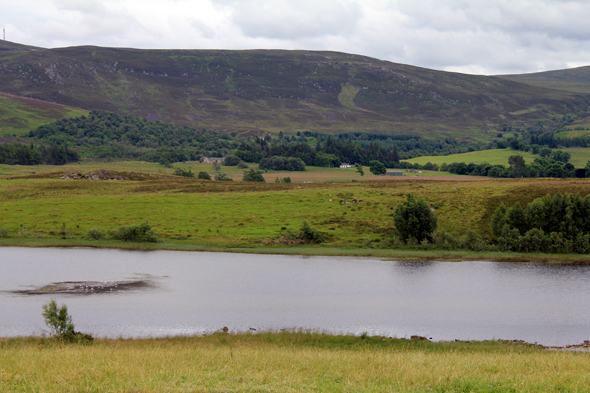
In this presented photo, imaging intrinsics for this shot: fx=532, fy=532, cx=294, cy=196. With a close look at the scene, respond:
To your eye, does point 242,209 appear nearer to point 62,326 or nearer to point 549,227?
point 549,227

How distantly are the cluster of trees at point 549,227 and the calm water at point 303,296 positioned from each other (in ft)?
23.3

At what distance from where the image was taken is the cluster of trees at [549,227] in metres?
68.8

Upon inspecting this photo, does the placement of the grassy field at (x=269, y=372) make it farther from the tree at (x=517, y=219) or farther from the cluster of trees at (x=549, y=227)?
the tree at (x=517, y=219)

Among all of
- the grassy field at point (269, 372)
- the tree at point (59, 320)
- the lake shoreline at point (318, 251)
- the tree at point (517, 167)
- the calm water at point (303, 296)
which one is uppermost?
the tree at point (517, 167)

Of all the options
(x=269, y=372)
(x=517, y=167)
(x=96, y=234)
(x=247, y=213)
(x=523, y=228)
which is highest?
(x=517, y=167)

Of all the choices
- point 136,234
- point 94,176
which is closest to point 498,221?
point 136,234

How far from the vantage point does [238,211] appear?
290ft

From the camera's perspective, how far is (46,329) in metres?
36.1

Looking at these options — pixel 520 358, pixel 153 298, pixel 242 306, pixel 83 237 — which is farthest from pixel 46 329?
pixel 83 237

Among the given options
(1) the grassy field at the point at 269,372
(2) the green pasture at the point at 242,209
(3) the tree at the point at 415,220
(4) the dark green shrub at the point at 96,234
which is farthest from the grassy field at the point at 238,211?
(1) the grassy field at the point at 269,372

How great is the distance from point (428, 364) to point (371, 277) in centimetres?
3553

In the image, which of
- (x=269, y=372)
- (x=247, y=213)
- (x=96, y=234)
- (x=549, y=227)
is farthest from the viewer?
(x=247, y=213)

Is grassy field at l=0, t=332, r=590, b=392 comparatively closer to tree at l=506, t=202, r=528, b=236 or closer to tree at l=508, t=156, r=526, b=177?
tree at l=506, t=202, r=528, b=236

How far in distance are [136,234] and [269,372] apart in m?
57.7
